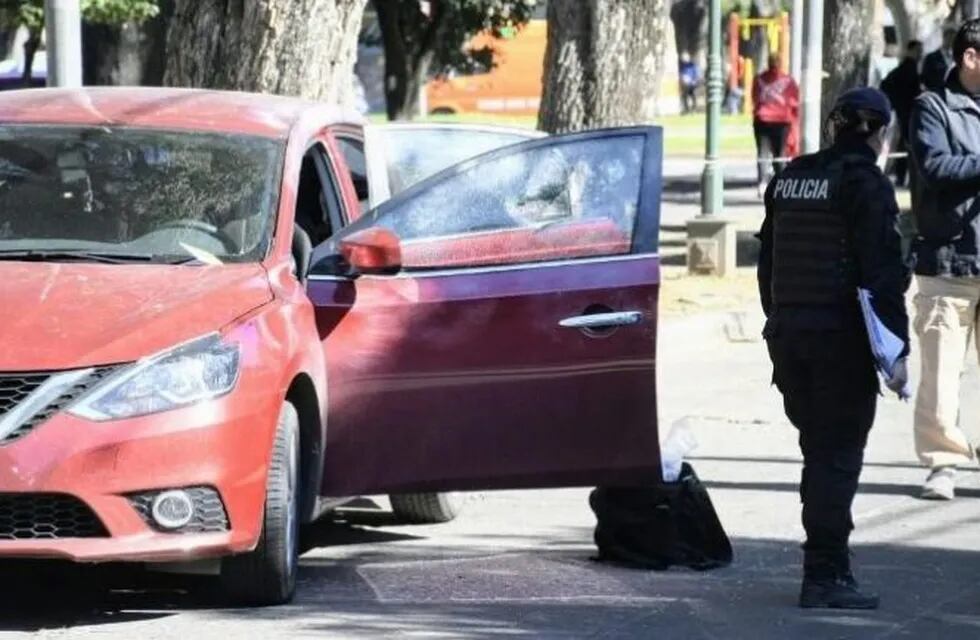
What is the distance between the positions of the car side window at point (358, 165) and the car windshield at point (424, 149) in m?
0.39

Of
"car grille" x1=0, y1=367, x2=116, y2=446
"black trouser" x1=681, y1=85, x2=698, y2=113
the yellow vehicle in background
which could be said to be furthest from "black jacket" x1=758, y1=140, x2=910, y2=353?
"black trouser" x1=681, y1=85, x2=698, y2=113

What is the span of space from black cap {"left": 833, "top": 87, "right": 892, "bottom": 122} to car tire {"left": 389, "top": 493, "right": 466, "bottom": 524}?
2556mm

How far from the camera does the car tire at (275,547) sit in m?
7.21

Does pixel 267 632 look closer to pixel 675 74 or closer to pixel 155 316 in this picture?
pixel 155 316

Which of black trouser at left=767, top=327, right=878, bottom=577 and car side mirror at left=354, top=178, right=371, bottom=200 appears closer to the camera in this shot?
black trouser at left=767, top=327, right=878, bottom=577

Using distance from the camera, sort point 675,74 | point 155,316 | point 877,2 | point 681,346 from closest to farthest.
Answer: point 155,316
point 681,346
point 877,2
point 675,74

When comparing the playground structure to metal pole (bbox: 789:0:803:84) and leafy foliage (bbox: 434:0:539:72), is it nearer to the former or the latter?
metal pole (bbox: 789:0:803:84)

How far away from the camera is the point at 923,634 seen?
7102 mm

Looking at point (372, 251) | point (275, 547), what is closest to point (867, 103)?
point (372, 251)

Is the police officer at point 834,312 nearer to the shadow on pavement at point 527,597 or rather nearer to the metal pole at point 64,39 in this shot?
the shadow on pavement at point 527,597

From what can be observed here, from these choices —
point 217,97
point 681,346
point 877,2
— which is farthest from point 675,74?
point 217,97

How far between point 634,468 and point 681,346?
299 inches

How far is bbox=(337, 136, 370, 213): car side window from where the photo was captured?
904 centimetres

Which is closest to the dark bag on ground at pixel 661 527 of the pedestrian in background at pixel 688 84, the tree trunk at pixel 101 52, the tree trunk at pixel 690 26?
the tree trunk at pixel 101 52
